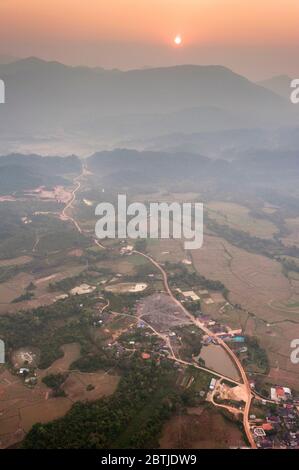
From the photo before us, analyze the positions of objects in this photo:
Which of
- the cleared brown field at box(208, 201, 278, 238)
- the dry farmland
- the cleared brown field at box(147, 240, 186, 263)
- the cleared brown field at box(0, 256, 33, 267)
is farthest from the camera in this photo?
the cleared brown field at box(208, 201, 278, 238)

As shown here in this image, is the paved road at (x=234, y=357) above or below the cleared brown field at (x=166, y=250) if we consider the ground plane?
below

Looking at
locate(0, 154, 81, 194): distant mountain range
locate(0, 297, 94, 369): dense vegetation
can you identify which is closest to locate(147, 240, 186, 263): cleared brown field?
locate(0, 297, 94, 369): dense vegetation

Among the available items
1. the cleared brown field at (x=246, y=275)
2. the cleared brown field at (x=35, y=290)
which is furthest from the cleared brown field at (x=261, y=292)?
the cleared brown field at (x=35, y=290)

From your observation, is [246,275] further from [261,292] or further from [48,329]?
[48,329]

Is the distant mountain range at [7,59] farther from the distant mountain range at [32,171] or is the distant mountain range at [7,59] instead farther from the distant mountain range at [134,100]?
A: the distant mountain range at [32,171]

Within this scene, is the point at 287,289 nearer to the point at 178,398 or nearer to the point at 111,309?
the point at 111,309

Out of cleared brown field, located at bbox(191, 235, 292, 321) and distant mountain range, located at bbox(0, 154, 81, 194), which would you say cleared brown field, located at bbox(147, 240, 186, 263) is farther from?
distant mountain range, located at bbox(0, 154, 81, 194)

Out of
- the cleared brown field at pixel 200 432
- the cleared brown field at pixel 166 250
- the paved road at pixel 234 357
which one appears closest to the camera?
the cleared brown field at pixel 200 432
